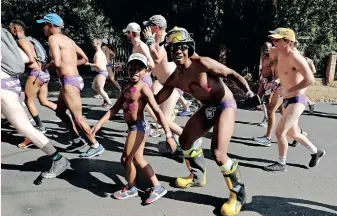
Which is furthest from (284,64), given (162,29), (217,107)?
(162,29)

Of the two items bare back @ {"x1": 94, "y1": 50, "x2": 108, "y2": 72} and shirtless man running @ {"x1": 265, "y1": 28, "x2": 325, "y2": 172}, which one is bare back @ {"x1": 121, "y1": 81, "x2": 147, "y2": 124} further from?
bare back @ {"x1": 94, "y1": 50, "x2": 108, "y2": 72}

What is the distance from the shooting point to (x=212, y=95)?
368cm

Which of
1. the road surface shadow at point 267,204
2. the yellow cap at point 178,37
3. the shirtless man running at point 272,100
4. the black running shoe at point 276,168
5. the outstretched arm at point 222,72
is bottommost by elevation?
the road surface shadow at point 267,204

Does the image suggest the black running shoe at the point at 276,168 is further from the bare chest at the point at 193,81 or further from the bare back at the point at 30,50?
the bare back at the point at 30,50

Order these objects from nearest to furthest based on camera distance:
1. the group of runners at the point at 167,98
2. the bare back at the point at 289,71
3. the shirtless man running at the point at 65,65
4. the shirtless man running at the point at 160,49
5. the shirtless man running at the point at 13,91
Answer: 1. the group of runners at the point at 167,98
2. the shirtless man running at the point at 13,91
3. the bare back at the point at 289,71
4. the shirtless man running at the point at 65,65
5. the shirtless man running at the point at 160,49

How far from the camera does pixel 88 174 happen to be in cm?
462

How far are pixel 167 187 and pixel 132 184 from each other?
1.60 ft

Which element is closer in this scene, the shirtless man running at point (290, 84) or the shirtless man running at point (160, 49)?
the shirtless man running at point (290, 84)

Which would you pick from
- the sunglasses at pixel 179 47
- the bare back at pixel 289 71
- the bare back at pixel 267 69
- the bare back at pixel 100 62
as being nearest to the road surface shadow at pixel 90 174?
the sunglasses at pixel 179 47

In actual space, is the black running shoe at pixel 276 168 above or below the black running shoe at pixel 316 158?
below

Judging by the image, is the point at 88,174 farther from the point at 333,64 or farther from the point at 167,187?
the point at 333,64

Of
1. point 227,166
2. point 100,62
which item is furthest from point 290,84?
point 100,62

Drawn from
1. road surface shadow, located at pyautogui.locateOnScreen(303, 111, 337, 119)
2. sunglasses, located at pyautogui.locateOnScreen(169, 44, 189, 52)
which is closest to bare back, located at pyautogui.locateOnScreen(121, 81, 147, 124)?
sunglasses, located at pyautogui.locateOnScreen(169, 44, 189, 52)

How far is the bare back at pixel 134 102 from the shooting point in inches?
148
